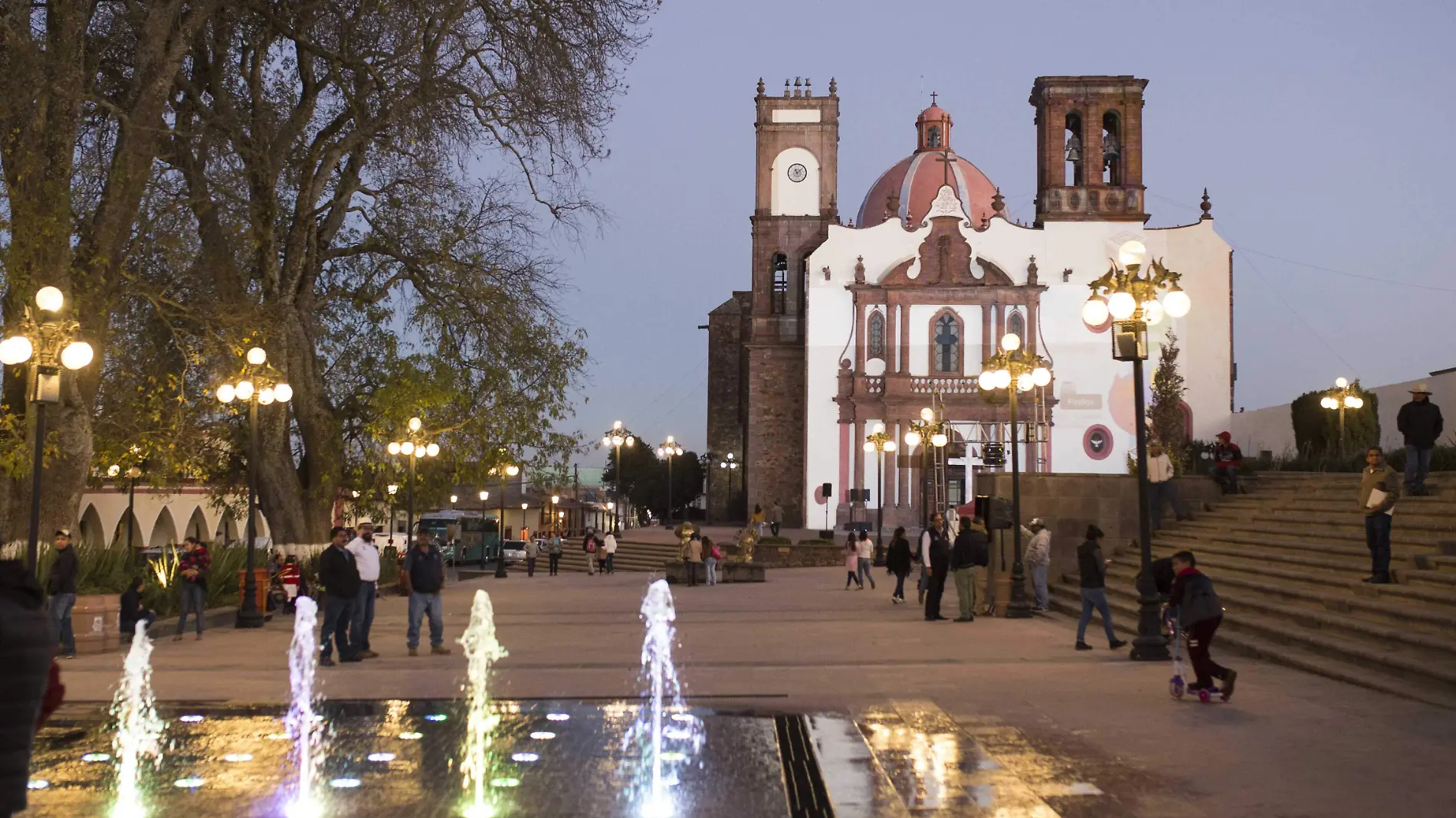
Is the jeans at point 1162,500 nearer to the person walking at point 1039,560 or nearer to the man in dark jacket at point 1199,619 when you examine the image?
the person walking at point 1039,560

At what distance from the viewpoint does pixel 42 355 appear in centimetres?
1316

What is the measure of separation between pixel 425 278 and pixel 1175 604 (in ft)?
56.2

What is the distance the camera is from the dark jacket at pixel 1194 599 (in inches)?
407

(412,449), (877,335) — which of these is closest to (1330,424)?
(412,449)

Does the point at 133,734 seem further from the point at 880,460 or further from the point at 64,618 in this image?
the point at 880,460

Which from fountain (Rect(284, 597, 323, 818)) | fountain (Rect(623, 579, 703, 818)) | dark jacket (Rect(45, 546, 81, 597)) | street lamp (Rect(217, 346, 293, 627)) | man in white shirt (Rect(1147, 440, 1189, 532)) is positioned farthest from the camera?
man in white shirt (Rect(1147, 440, 1189, 532))

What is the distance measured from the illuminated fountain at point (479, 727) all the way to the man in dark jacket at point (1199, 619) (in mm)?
5248

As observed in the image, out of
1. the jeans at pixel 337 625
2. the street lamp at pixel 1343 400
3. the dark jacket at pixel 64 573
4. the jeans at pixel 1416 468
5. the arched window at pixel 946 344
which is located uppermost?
the arched window at pixel 946 344

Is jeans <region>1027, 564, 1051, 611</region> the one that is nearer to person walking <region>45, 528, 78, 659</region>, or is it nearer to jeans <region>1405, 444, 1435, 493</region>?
jeans <region>1405, 444, 1435, 493</region>

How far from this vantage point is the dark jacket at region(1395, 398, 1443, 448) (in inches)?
666

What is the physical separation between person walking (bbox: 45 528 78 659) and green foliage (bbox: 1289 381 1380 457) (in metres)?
21.6

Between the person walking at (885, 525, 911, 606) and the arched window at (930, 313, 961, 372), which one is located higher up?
the arched window at (930, 313, 961, 372)

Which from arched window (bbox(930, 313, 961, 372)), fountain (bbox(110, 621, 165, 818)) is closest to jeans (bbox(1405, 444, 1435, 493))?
fountain (bbox(110, 621, 165, 818))

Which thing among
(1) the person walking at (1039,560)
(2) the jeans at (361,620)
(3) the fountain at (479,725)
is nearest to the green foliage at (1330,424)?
(1) the person walking at (1039,560)
